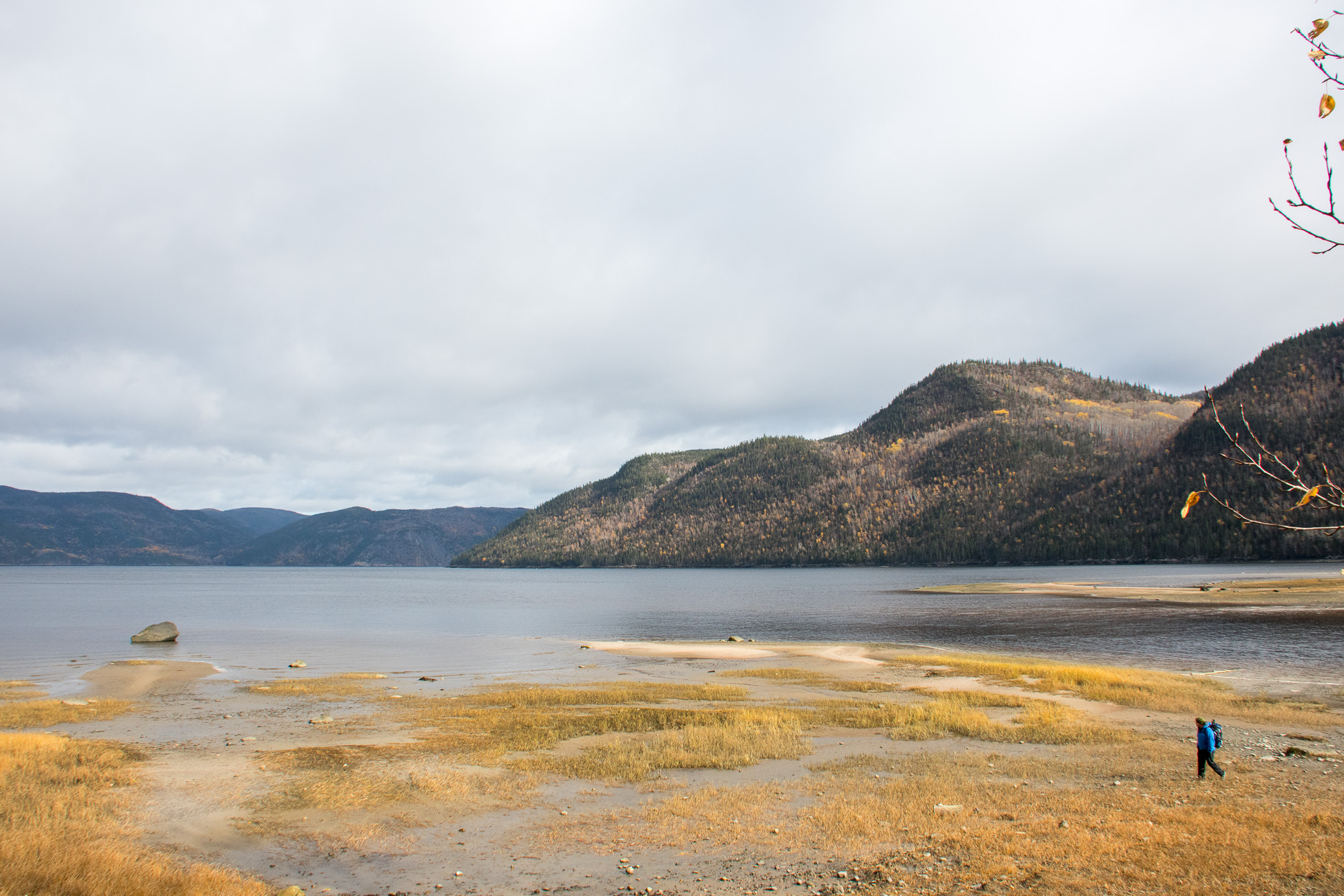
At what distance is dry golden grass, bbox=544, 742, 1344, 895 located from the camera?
38.9 feet

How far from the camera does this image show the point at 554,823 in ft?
51.2

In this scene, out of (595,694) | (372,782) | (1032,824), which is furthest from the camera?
(595,694)

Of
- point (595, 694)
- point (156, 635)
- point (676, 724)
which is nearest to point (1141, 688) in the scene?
point (676, 724)

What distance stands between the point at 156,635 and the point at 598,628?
35773 mm

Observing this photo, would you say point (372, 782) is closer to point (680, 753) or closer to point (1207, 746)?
point (680, 753)

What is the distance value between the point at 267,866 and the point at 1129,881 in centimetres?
1421

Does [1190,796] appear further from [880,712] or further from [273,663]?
[273,663]

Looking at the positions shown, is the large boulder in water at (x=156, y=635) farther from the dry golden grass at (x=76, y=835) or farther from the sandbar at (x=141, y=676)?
the dry golden grass at (x=76, y=835)

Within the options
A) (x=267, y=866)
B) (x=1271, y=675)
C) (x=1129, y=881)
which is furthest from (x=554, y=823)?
(x=1271, y=675)

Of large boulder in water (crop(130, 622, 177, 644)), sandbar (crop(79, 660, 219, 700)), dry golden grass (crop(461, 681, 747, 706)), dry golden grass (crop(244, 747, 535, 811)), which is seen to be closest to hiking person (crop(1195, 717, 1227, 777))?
dry golden grass (crop(244, 747, 535, 811))

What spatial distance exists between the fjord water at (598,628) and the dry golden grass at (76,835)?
18680 millimetres

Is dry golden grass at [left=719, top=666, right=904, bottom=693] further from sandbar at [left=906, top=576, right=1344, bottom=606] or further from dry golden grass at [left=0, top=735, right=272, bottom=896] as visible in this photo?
sandbar at [left=906, top=576, right=1344, bottom=606]

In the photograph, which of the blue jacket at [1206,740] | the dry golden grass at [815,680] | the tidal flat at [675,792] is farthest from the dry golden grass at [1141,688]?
the blue jacket at [1206,740]

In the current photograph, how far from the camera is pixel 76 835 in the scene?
45.0 ft
